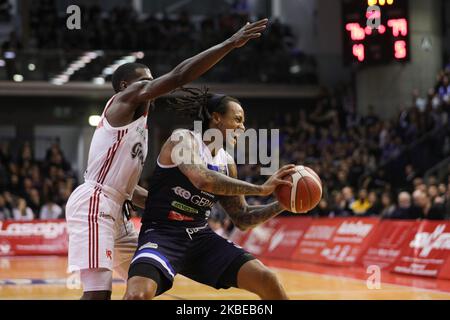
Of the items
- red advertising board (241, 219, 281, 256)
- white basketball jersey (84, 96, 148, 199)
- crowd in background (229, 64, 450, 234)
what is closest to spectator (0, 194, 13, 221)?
red advertising board (241, 219, 281, 256)

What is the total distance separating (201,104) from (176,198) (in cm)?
73

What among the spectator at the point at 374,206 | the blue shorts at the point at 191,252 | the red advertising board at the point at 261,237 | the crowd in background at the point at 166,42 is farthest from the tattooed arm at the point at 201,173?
the crowd in background at the point at 166,42

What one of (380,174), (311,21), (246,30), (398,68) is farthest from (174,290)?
(311,21)

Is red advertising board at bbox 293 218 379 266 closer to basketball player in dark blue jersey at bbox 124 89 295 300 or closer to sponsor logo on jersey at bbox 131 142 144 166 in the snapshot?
basketball player in dark blue jersey at bbox 124 89 295 300

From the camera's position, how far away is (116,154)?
5.80m

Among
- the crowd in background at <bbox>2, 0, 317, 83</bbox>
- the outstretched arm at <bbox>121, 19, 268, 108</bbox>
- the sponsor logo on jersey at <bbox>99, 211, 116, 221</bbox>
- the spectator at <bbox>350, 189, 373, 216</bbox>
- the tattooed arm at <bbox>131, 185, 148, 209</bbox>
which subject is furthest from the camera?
the crowd in background at <bbox>2, 0, 317, 83</bbox>

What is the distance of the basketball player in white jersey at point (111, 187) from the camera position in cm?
565

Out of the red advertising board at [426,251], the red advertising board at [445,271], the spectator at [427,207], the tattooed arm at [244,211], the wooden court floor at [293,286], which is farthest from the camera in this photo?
the spectator at [427,207]

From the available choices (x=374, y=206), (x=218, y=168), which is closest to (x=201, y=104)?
(x=218, y=168)

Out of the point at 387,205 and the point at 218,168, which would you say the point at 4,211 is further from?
the point at 218,168

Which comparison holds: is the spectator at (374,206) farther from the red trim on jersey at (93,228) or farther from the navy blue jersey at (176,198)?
the red trim on jersey at (93,228)

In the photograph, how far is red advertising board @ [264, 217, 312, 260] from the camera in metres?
17.4

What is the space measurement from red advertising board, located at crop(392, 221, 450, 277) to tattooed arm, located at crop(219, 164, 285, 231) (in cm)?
694
